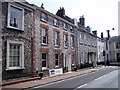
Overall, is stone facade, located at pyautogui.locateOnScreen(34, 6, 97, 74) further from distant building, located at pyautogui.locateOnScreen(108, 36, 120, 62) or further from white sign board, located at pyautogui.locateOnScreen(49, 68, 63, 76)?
distant building, located at pyautogui.locateOnScreen(108, 36, 120, 62)

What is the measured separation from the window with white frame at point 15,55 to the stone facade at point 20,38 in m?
0.21

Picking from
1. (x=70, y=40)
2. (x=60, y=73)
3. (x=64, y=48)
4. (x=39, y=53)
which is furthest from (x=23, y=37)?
(x=70, y=40)

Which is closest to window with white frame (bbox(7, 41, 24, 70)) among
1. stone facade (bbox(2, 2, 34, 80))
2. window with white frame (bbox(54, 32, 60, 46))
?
stone facade (bbox(2, 2, 34, 80))

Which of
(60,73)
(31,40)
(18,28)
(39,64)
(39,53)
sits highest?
(18,28)

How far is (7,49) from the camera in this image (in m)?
13.3

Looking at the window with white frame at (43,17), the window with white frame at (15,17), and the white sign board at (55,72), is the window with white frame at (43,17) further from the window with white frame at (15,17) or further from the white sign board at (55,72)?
the white sign board at (55,72)

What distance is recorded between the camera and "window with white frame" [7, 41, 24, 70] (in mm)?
13711

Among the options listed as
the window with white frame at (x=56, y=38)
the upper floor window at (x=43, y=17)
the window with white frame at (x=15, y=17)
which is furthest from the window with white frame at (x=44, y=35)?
the window with white frame at (x=15, y=17)

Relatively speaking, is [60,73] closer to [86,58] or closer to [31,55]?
[31,55]

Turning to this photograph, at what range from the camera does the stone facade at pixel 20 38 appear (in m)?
13.2

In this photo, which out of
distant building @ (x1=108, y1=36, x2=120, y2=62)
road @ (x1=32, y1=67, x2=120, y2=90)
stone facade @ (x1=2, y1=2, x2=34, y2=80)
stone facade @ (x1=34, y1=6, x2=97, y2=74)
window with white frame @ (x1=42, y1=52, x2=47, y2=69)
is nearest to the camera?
road @ (x1=32, y1=67, x2=120, y2=90)

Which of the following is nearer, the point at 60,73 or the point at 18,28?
the point at 18,28

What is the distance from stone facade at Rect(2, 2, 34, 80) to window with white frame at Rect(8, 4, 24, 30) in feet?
0.93

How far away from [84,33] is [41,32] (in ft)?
53.1
